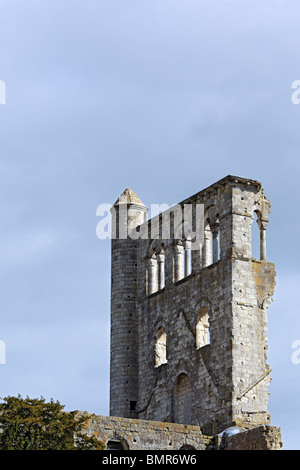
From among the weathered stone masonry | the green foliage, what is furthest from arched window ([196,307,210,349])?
the green foliage

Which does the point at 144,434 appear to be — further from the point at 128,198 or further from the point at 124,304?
the point at 128,198

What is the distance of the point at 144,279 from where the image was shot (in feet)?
229

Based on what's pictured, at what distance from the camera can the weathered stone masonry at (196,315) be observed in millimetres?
61188

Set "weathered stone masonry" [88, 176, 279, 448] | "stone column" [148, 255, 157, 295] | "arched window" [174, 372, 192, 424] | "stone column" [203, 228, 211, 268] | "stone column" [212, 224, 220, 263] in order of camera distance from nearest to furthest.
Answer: "weathered stone masonry" [88, 176, 279, 448] → "arched window" [174, 372, 192, 424] → "stone column" [212, 224, 220, 263] → "stone column" [203, 228, 211, 268] → "stone column" [148, 255, 157, 295]

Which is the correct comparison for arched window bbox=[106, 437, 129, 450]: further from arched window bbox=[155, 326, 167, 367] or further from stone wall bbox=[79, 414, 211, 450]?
arched window bbox=[155, 326, 167, 367]

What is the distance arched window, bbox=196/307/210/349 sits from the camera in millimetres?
64125

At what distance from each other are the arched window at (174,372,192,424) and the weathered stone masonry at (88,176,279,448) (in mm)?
43

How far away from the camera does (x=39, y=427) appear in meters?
53.7

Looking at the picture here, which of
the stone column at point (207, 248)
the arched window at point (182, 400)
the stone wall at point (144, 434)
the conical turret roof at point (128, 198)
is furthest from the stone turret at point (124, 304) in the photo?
the stone wall at point (144, 434)

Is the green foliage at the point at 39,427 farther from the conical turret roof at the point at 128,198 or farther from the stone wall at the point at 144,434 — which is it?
the conical turret roof at the point at 128,198

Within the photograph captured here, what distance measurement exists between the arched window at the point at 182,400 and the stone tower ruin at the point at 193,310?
0.16ft

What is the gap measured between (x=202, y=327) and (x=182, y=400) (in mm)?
3280
